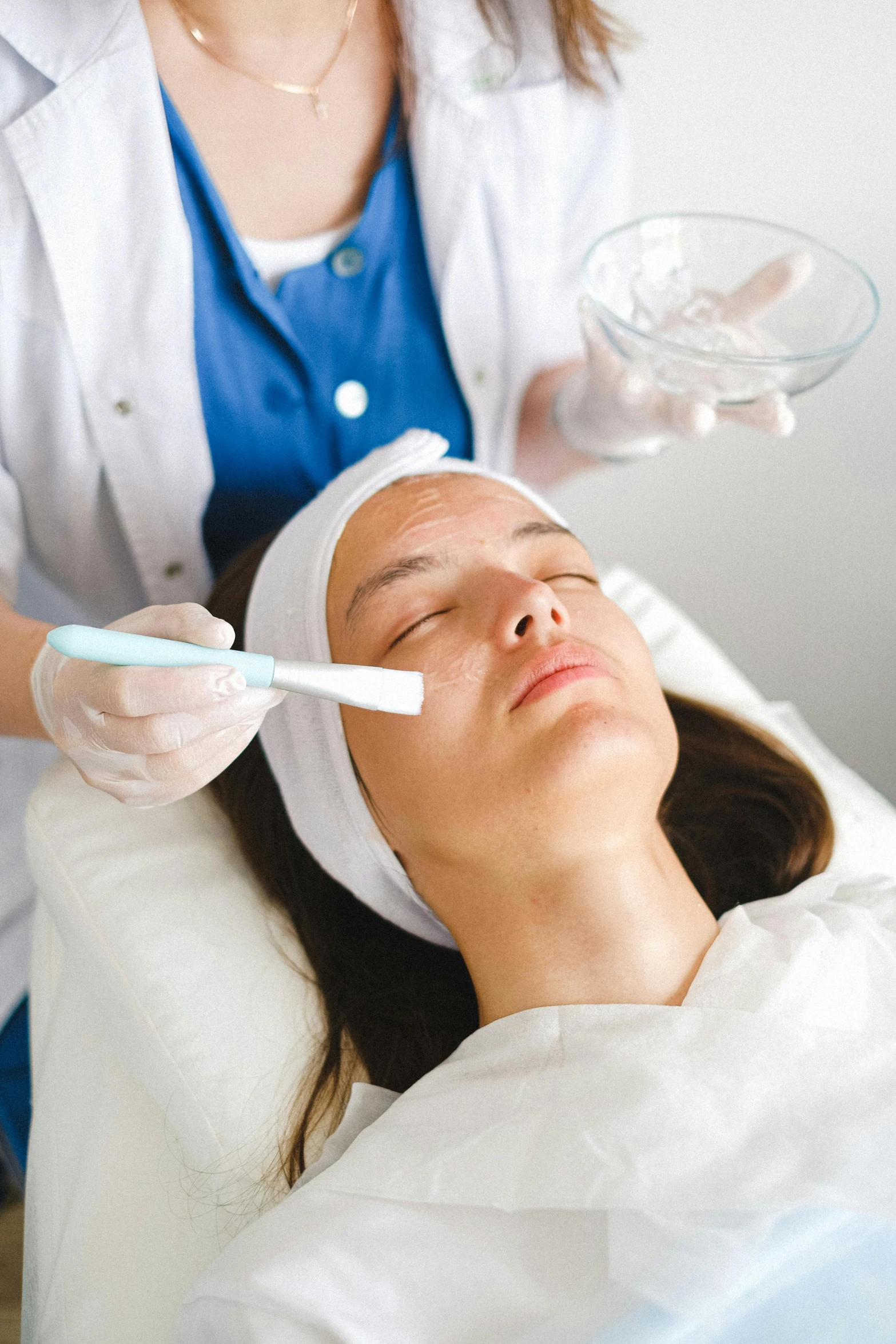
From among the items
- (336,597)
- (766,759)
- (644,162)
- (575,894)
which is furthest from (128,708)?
(644,162)

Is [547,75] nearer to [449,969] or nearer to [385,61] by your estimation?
[385,61]

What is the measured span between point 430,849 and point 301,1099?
0.97 ft

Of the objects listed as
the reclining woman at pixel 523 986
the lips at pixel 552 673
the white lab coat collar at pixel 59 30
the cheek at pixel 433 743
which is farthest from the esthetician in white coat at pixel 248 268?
the lips at pixel 552 673

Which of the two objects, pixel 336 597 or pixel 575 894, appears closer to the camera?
pixel 575 894

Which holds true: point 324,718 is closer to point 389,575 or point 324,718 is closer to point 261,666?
point 389,575

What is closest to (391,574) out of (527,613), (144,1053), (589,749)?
(527,613)

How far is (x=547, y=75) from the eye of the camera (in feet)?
4.49

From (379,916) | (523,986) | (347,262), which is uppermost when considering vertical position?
(347,262)

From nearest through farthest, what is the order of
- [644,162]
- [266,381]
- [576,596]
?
[576,596]
[266,381]
[644,162]

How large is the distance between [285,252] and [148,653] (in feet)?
2.32

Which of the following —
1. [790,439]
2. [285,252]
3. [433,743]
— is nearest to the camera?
[433,743]

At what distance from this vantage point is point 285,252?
4.17 ft

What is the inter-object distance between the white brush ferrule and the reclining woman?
0.08 metres

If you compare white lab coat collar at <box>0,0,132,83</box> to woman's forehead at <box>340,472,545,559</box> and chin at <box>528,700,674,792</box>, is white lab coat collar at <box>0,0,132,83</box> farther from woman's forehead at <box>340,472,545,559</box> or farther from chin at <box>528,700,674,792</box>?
chin at <box>528,700,674,792</box>
